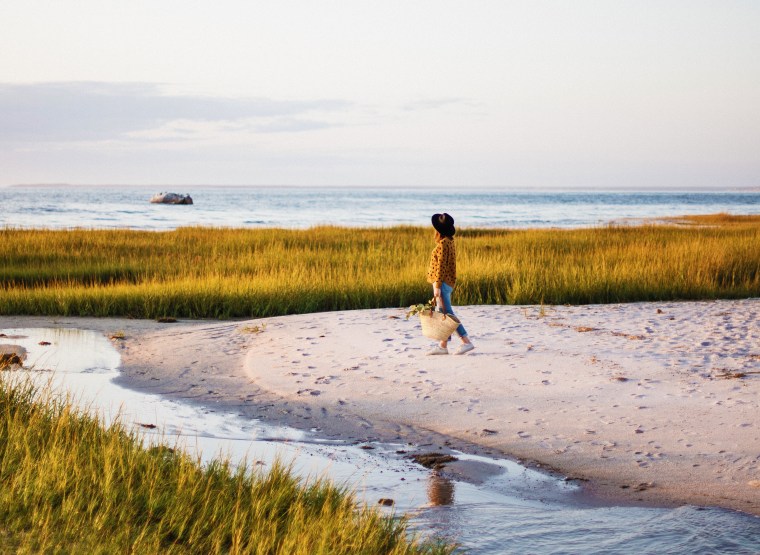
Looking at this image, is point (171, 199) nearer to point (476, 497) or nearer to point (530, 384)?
point (530, 384)

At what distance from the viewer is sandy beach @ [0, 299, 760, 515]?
22.1 ft

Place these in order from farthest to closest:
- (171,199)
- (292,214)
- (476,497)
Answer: (171,199) < (292,214) < (476,497)

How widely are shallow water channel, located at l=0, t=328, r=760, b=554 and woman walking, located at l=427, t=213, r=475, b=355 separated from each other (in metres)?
3.13

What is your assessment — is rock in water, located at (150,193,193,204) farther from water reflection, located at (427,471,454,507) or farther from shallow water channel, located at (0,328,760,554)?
water reflection, located at (427,471,454,507)

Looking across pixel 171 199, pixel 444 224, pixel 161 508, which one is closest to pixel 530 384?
pixel 444 224

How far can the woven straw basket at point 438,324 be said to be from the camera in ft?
32.5

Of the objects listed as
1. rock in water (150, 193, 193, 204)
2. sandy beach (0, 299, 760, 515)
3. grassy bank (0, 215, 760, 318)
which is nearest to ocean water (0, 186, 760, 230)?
rock in water (150, 193, 193, 204)

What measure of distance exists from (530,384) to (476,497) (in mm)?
3242

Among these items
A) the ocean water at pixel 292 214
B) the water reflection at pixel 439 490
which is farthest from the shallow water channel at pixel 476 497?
the ocean water at pixel 292 214

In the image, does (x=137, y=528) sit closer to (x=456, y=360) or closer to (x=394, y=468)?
(x=394, y=468)

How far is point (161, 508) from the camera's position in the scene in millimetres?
5055

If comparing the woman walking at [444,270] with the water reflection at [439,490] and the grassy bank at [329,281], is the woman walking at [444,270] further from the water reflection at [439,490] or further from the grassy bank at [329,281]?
the grassy bank at [329,281]

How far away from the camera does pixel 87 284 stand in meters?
20.2

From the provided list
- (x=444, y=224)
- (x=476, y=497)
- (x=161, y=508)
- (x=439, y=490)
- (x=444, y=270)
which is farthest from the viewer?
(x=444, y=270)
